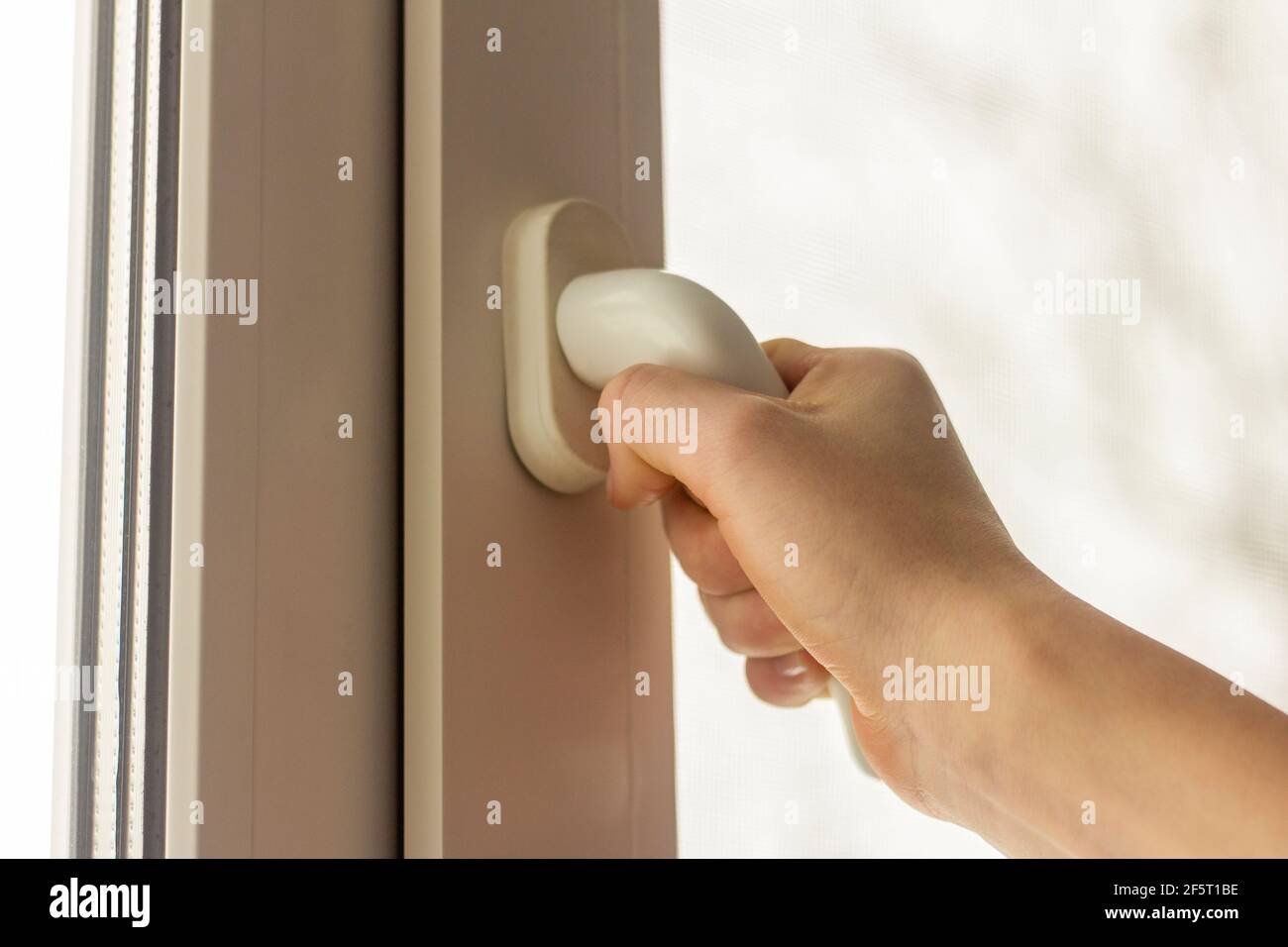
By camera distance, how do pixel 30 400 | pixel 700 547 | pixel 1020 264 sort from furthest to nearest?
pixel 1020 264
pixel 700 547
pixel 30 400

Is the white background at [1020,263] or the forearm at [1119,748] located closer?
the forearm at [1119,748]

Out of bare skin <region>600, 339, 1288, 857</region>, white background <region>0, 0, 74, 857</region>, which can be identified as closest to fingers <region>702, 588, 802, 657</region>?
bare skin <region>600, 339, 1288, 857</region>

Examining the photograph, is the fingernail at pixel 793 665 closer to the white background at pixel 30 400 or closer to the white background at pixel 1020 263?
the white background at pixel 1020 263

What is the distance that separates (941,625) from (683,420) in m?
0.09

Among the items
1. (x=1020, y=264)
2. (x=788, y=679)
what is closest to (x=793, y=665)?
(x=788, y=679)

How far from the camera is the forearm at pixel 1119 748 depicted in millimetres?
239

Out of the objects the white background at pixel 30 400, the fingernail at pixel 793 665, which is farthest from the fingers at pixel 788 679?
the white background at pixel 30 400

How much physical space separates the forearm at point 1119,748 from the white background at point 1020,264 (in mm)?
170

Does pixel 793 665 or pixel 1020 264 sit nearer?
pixel 793 665

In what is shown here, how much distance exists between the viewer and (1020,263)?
1.61 ft

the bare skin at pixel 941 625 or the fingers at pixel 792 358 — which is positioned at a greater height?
the fingers at pixel 792 358

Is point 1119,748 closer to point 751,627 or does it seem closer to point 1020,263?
point 751,627

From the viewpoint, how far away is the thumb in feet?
0.97

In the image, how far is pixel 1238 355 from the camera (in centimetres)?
55
